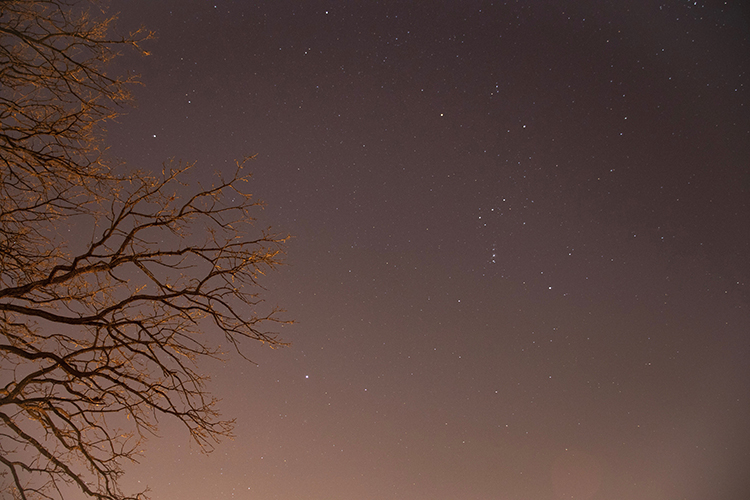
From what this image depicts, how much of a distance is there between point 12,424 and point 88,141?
3.60 ft

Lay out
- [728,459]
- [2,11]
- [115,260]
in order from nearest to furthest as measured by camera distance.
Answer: [2,11] < [115,260] < [728,459]

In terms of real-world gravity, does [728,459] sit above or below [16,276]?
below

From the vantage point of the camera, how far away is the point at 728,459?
502 centimetres

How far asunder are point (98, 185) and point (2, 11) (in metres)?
0.66

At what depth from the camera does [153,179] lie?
1.93 meters

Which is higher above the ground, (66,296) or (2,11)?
(2,11)

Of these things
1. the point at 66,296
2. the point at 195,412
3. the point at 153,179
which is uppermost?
the point at 153,179

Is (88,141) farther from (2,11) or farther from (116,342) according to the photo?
(116,342)

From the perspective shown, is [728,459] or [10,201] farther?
[728,459]

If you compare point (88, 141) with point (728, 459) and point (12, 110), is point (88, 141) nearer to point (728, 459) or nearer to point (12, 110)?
point (12, 110)

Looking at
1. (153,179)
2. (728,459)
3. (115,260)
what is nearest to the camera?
(115,260)

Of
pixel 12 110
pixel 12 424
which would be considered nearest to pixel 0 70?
pixel 12 110

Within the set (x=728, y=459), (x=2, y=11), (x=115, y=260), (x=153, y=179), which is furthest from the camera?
(x=728, y=459)

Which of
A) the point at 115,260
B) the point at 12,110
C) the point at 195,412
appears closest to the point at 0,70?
the point at 12,110
